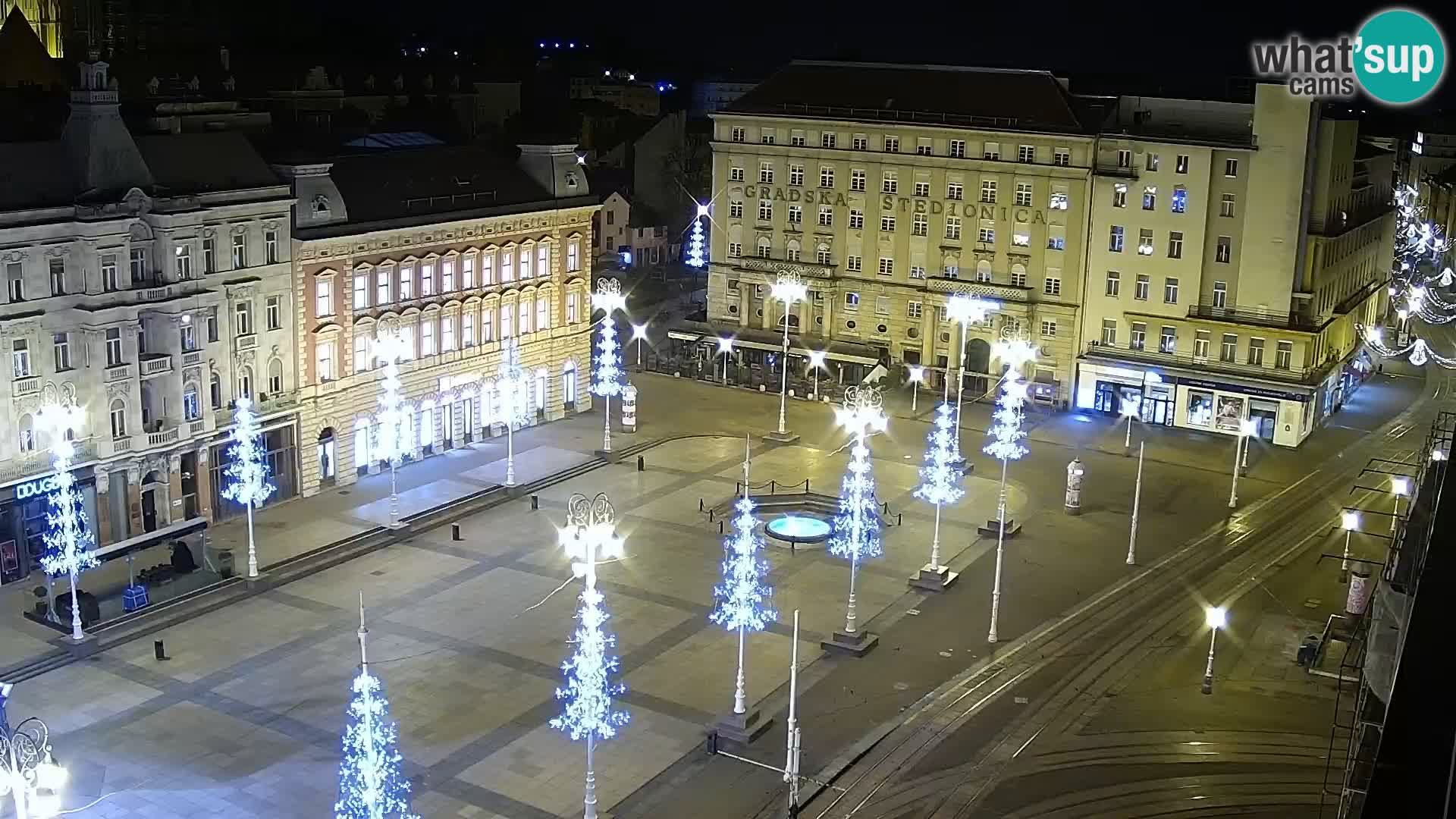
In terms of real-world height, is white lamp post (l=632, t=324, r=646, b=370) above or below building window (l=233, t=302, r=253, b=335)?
below

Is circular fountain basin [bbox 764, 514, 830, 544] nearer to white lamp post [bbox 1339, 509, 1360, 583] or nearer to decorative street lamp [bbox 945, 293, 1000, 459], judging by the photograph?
decorative street lamp [bbox 945, 293, 1000, 459]

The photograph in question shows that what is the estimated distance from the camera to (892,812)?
4016 cm

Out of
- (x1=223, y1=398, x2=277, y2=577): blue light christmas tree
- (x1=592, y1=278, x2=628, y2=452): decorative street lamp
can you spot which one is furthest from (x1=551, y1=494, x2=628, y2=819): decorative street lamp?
(x1=592, y1=278, x2=628, y2=452): decorative street lamp

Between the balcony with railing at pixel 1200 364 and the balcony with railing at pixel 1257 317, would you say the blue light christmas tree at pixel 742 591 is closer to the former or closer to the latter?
the balcony with railing at pixel 1200 364

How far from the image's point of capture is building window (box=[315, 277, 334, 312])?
6706 centimetres

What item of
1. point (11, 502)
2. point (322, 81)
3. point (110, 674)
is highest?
point (322, 81)

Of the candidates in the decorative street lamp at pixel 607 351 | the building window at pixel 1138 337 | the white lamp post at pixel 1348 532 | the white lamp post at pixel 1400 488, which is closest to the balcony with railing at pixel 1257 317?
the building window at pixel 1138 337

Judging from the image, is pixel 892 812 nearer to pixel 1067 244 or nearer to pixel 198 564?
pixel 198 564

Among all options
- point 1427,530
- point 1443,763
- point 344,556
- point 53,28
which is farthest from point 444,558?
point 53,28

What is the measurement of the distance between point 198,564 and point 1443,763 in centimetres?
4766

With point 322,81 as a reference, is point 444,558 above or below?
below

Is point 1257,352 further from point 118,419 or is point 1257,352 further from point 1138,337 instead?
point 118,419

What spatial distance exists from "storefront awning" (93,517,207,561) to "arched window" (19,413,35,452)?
4.74 m

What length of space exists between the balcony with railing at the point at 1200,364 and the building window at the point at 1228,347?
0.26 meters
